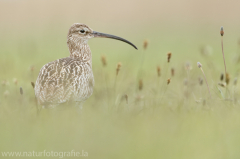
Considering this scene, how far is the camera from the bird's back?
6.49m

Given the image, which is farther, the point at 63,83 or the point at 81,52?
the point at 81,52

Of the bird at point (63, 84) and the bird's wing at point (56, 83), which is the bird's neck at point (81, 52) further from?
the bird's wing at point (56, 83)

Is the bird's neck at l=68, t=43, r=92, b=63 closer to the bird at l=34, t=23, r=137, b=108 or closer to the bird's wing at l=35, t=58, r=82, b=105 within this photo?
the bird at l=34, t=23, r=137, b=108

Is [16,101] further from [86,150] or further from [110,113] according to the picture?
[86,150]

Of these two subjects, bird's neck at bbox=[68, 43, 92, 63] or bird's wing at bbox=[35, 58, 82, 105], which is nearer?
bird's wing at bbox=[35, 58, 82, 105]

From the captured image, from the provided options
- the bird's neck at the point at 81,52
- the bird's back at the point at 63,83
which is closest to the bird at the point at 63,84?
the bird's back at the point at 63,83

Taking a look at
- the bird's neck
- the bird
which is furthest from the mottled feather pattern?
the bird's neck

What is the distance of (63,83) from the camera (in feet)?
21.8

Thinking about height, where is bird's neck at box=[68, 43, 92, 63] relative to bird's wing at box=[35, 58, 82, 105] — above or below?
above

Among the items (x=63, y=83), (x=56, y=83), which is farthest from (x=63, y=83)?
(x=56, y=83)

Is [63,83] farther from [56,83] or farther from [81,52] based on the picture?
[81,52]

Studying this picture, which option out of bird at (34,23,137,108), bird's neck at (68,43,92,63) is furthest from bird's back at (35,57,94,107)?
bird's neck at (68,43,92,63)

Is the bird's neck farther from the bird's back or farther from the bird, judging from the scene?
the bird's back

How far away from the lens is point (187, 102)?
21.4 ft
